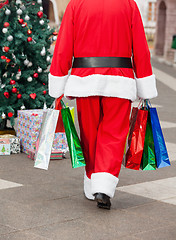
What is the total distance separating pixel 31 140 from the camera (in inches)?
239

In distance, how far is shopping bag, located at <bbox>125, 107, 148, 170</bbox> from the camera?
4.52 m

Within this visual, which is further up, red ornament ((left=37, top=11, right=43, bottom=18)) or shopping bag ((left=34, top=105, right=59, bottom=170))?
red ornament ((left=37, top=11, right=43, bottom=18))

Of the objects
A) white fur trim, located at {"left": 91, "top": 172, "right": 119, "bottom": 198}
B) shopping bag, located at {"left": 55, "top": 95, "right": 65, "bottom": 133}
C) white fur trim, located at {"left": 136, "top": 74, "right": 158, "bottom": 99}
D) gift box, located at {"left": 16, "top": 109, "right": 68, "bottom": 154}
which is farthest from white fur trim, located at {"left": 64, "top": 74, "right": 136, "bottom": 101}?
gift box, located at {"left": 16, "top": 109, "right": 68, "bottom": 154}

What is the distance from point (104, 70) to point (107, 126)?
0.40 meters

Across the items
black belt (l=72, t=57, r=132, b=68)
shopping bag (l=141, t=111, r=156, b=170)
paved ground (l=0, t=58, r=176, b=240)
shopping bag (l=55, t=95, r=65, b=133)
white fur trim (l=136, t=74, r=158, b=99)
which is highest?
black belt (l=72, t=57, r=132, b=68)

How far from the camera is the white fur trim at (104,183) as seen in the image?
4340 mm

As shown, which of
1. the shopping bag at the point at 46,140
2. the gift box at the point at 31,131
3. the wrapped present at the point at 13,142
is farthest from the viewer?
the wrapped present at the point at 13,142

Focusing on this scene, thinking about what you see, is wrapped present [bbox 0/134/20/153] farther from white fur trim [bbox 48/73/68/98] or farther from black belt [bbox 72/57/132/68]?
black belt [bbox 72/57/132/68]

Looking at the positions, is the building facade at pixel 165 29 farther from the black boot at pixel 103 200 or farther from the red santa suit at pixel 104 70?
the black boot at pixel 103 200

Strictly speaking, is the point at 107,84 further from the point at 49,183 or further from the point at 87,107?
the point at 49,183

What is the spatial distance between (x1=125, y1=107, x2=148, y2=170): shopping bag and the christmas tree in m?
2.09

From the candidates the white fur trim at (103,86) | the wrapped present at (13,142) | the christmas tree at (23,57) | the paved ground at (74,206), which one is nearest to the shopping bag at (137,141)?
the white fur trim at (103,86)

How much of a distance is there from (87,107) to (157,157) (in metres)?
0.64

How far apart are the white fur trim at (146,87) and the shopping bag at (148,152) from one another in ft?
0.59
